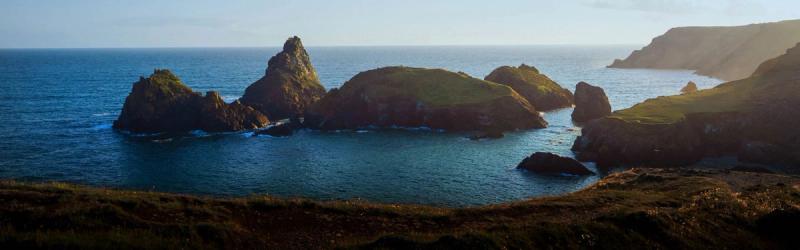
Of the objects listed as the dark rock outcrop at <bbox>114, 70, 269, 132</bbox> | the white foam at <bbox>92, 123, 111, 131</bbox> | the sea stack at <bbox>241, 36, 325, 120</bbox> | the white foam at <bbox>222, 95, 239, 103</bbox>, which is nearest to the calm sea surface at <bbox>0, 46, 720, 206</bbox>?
the white foam at <bbox>92, 123, 111, 131</bbox>

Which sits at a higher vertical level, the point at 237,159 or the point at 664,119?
the point at 664,119

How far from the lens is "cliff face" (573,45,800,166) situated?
249 feet

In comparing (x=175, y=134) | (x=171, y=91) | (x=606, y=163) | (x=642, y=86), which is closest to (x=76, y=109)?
(x=171, y=91)

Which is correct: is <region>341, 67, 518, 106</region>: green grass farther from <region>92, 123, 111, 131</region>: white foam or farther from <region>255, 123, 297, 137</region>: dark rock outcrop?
<region>92, 123, 111, 131</region>: white foam

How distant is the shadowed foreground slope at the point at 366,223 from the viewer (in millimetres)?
26734

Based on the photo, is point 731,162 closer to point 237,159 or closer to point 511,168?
point 511,168

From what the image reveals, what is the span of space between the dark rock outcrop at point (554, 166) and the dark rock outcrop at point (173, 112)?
59.0m

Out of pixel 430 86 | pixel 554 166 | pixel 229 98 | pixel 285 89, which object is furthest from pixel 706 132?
pixel 229 98

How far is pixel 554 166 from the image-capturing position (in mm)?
70688

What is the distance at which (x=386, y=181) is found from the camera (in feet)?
218

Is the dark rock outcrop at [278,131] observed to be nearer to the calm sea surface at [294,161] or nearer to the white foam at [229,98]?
the calm sea surface at [294,161]

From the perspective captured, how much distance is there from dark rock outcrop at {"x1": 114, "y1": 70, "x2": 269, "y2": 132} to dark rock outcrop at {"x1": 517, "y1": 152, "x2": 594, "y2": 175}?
194 feet

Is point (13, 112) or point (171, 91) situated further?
point (13, 112)

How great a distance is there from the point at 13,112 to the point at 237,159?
7529 cm
